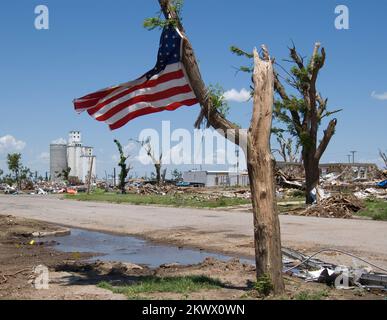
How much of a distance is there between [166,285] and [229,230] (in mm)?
10663

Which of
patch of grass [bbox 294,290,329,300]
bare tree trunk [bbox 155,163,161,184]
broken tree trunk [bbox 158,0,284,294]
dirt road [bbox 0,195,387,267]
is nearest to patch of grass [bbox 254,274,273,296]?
broken tree trunk [bbox 158,0,284,294]

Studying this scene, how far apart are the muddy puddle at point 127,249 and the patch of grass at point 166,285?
3.07 m

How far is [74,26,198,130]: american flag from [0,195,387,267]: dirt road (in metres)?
5.27

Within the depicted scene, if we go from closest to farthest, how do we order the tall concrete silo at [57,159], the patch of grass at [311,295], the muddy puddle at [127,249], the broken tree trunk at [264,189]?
the patch of grass at [311,295], the broken tree trunk at [264,189], the muddy puddle at [127,249], the tall concrete silo at [57,159]

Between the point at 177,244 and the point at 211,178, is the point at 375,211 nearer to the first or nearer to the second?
the point at 177,244

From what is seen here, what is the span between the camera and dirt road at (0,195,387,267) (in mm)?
14867

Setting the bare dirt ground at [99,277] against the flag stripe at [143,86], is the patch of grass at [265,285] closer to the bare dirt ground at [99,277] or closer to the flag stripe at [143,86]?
the bare dirt ground at [99,277]

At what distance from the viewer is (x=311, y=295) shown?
318 inches

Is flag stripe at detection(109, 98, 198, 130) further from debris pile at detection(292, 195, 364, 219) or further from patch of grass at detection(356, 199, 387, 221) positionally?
debris pile at detection(292, 195, 364, 219)

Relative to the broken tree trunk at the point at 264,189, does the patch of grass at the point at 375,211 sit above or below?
below

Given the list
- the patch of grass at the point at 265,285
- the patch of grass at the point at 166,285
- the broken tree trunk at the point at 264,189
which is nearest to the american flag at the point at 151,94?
the broken tree trunk at the point at 264,189

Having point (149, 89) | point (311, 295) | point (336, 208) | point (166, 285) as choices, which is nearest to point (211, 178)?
point (336, 208)

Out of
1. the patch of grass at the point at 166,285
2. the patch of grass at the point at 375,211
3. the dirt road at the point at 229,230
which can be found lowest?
the dirt road at the point at 229,230

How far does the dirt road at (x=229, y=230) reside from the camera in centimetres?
Result: 1487
